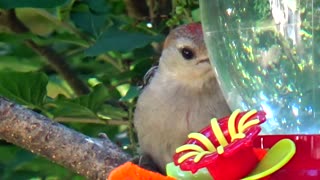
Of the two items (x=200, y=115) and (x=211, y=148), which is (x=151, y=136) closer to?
(x=200, y=115)

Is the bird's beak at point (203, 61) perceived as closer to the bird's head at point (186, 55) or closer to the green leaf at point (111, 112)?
the bird's head at point (186, 55)

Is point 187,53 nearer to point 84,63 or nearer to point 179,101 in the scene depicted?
point 179,101

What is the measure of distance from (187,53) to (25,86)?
2.29 ft

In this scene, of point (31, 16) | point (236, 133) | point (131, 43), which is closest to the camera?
point (236, 133)

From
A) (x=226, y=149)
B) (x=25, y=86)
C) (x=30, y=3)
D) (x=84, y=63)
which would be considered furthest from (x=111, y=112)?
(x=226, y=149)

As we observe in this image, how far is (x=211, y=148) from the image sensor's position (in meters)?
1.83

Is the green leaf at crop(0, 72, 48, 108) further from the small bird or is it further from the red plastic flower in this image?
the red plastic flower

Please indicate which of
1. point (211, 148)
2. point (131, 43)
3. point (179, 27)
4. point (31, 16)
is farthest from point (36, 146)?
point (31, 16)

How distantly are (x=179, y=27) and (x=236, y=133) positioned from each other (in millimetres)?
1606

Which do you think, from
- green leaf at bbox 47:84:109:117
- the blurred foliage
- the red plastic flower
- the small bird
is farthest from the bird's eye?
the red plastic flower

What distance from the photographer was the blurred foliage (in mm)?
3277

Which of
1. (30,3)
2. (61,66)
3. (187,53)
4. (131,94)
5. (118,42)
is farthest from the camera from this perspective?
(61,66)

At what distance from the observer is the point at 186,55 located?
11.9 ft

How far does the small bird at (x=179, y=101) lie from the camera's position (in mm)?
3379
